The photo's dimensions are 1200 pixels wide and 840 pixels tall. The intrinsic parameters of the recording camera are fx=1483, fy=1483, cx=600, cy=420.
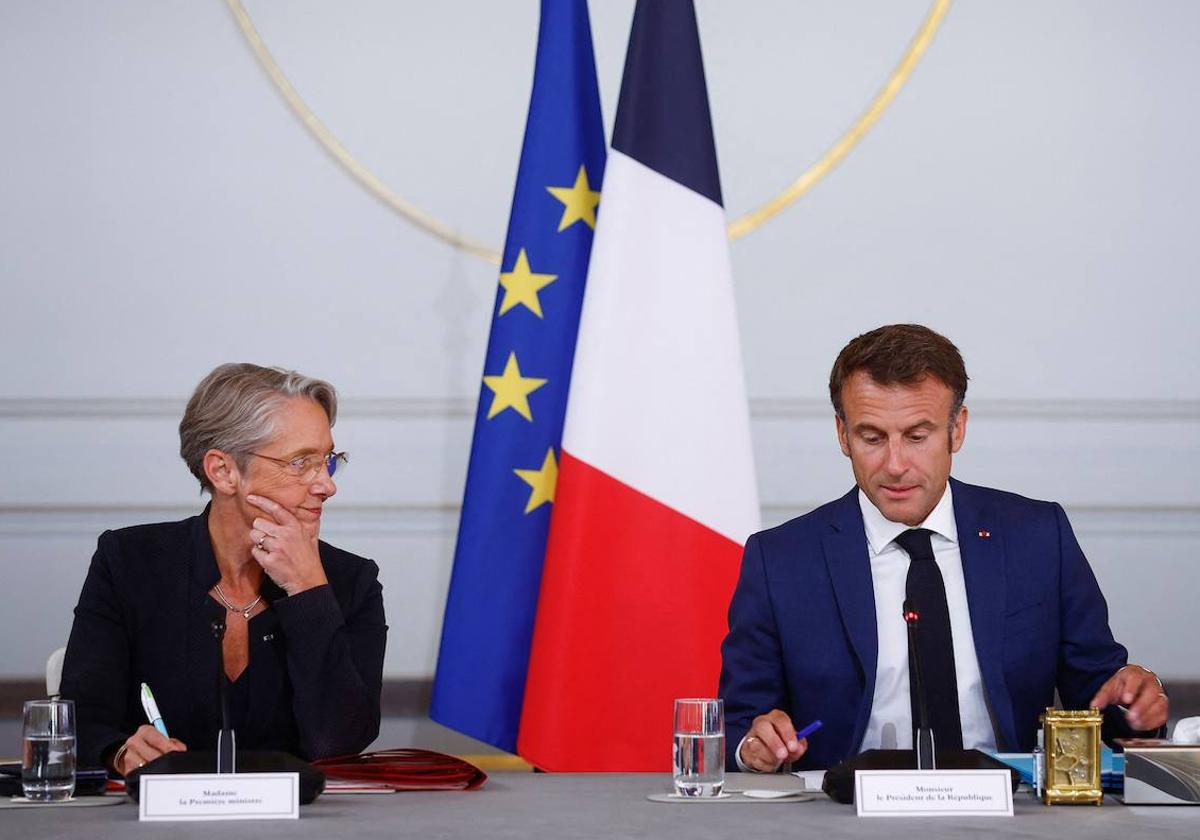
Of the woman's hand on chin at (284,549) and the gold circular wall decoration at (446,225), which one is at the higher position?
the gold circular wall decoration at (446,225)

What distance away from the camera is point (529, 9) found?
3.94 meters

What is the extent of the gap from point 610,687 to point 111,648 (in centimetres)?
110

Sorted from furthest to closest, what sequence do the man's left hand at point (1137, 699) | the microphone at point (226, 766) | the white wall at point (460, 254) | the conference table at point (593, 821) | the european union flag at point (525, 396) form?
the white wall at point (460, 254)
the european union flag at point (525, 396)
the man's left hand at point (1137, 699)
the microphone at point (226, 766)
the conference table at point (593, 821)

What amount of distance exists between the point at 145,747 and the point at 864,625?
3.66 ft

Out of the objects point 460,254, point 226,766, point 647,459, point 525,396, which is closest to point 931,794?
point 226,766

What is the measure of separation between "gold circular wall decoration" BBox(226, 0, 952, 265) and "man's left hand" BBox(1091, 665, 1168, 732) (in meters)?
2.00

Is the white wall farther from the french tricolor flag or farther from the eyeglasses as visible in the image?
the eyeglasses

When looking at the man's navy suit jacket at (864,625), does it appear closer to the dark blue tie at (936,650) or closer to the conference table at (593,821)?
the dark blue tie at (936,650)

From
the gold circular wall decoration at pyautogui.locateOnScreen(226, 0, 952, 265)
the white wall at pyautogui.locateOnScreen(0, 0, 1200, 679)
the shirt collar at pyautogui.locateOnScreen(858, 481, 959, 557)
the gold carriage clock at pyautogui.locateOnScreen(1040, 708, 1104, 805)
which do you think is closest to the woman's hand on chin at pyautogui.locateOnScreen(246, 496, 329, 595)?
the shirt collar at pyautogui.locateOnScreen(858, 481, 959, 557)

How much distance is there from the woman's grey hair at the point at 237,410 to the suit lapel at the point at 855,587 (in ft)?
2.98

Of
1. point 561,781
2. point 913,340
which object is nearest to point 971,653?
point 913,340

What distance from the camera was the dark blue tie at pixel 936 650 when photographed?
2309 millimetres

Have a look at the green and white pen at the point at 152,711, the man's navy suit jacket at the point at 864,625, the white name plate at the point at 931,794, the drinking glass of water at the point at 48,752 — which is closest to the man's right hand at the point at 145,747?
the green and white pen at the point at 152,711

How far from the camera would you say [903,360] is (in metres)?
2.40
